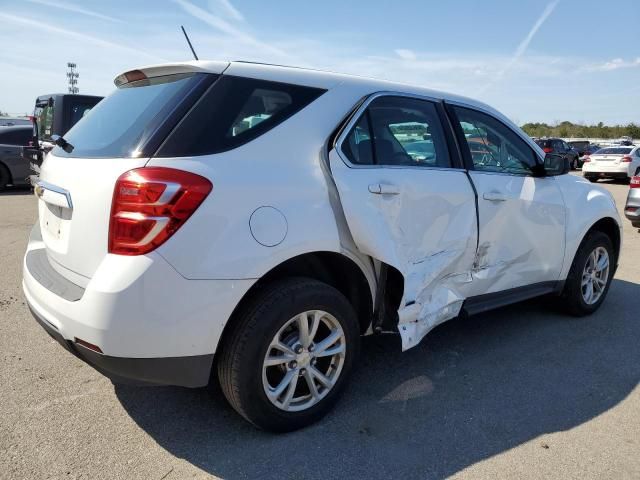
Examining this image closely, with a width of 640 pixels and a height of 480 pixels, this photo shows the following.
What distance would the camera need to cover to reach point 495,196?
3.52 metres

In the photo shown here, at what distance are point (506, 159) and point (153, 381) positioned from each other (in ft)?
9.42

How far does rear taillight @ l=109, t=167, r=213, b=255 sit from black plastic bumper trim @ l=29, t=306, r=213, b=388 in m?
0.46

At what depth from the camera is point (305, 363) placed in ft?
8.82

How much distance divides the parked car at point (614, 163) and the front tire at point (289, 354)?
20.0 m

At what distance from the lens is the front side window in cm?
290

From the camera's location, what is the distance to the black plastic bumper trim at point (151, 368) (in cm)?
222

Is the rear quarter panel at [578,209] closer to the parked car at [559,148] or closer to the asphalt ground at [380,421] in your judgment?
the asphalt ground at [380,421]

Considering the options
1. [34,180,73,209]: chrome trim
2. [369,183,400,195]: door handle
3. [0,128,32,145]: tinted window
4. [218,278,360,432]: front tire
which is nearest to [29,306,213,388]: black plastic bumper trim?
[218,278,360,432]: front tire

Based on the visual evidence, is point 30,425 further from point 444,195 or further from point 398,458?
point 444,195

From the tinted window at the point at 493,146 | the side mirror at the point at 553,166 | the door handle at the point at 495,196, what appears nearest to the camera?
the door handle at the point at 495,196

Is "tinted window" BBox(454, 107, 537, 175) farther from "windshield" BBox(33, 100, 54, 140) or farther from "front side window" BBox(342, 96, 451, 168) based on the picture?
"windshield" BBox(33, 100, 54, 140)

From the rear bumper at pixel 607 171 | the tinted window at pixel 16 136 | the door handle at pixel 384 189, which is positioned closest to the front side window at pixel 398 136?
the door handle at pixel 384 189

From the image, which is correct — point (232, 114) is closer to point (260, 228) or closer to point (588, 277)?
point (260, 228)

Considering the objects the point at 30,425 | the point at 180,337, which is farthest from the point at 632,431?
the point at 30,425
